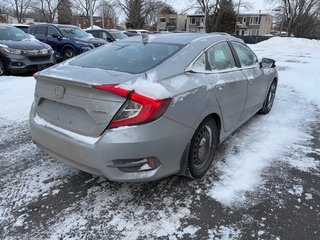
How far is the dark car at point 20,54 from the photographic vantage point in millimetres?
8523

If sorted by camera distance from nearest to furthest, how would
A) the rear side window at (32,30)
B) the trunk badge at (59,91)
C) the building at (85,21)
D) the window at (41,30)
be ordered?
1. the trunk badge at (59,91)
2. the window at (41,30)
3. the rear side window at (32,30)
4. the building at (85,21)

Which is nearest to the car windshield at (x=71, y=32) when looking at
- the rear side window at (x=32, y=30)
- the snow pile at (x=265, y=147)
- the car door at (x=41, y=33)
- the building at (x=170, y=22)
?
the car door at (x=41, y=33)

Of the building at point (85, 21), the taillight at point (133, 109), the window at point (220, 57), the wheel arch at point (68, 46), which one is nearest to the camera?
the taillight at point (133, 109)

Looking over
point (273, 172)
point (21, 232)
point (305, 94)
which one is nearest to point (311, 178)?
point (273, 172)

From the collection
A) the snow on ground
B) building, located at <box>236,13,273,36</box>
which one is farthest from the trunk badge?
building, located at <box>236,13,273,36</box>

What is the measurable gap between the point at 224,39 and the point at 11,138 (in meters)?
3.21

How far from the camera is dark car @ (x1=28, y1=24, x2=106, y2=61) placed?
1201 centimetres

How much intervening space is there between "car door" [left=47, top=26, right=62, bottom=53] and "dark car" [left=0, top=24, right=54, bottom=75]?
2.56m

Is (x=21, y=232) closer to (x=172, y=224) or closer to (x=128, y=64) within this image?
(x=172, y=224)

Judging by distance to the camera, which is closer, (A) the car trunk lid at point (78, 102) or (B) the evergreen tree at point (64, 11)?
(A) the car trunk lid at point (78, 102)

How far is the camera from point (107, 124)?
2.46m

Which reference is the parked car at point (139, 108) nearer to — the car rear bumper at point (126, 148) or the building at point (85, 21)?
the car rear bumper at point (126, 148)

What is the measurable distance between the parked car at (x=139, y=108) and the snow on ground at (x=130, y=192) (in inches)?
13.1

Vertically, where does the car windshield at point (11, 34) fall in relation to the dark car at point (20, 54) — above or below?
above
